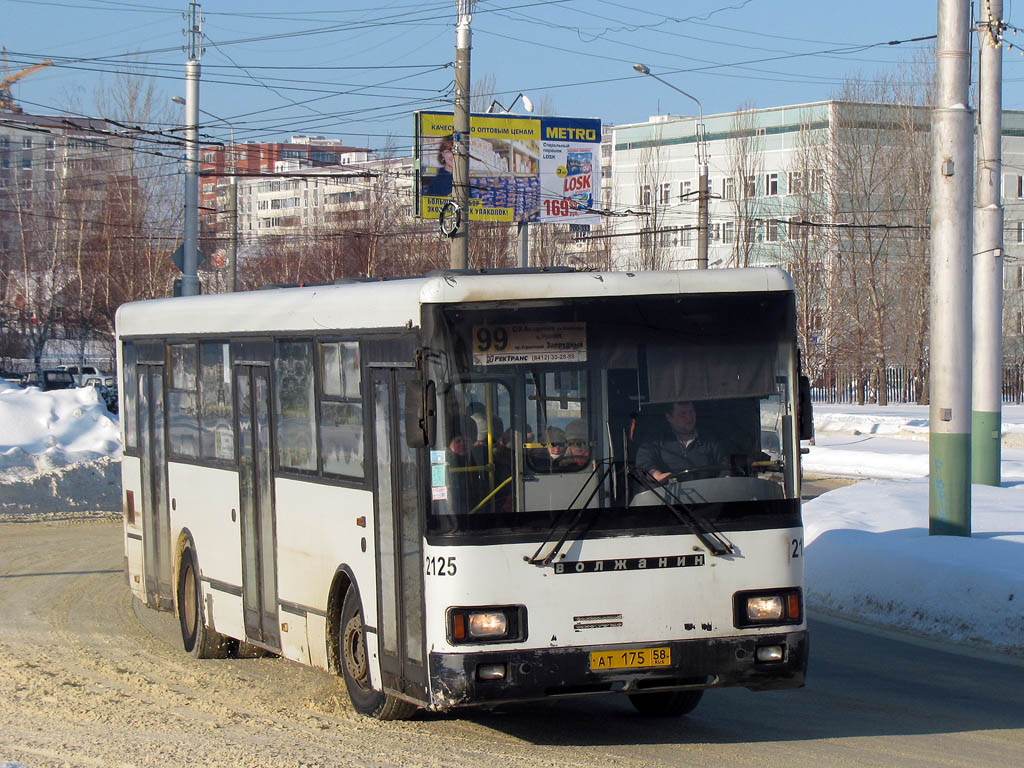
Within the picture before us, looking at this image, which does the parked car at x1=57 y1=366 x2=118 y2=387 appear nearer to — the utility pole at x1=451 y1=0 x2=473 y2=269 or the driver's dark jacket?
the utility pole at x1=451 y1=0 x2=473 y2=269

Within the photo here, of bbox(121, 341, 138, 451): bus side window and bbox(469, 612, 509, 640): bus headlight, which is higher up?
bbox(121, 341, 138, 451): bus side window

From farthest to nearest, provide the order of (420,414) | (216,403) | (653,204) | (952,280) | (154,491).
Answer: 1. (653,204)
2. (952,280)
3. (154,491)
4. (216,403)
5. (420,414)

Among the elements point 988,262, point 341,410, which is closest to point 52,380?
point 988,262

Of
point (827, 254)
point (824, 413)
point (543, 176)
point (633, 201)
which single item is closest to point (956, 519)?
point (543, 176)

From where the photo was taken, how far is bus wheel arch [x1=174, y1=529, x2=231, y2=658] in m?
10.4

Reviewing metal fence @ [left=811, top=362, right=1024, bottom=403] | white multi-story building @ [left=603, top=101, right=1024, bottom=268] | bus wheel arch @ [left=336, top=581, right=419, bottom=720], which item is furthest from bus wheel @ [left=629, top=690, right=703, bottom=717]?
metal fence @ [left=811, top=362, right=1024, bottom=403]

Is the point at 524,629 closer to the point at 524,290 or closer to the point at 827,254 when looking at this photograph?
the point at 524,290

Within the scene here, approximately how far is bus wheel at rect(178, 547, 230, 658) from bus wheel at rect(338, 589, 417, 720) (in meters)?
2.34

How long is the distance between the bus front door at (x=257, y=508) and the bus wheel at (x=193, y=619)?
34.7 inches

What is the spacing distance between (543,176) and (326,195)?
115m

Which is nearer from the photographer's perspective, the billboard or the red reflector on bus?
the red reflector on bus

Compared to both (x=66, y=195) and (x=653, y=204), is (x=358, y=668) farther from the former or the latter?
(x=66, y=195)

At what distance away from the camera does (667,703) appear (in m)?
8.07

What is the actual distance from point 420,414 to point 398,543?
2.89 ft
